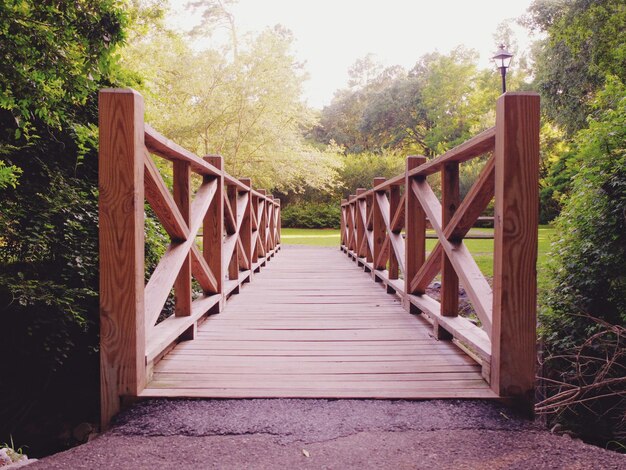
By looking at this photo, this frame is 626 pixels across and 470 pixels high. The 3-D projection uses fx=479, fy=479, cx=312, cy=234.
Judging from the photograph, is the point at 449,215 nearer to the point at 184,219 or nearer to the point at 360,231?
the point at 184,219

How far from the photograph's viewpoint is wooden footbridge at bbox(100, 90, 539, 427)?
201cm

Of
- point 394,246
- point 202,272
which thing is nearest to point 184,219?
point 202,272

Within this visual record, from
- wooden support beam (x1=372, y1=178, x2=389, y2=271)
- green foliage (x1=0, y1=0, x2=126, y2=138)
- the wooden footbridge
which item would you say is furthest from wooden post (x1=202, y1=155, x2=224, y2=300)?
wooden support beam (x1=372, y1=178, x2=389, y2=271)

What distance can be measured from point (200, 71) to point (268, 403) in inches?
585

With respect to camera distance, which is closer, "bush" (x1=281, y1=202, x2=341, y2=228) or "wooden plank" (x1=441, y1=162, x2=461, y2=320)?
"wooden plank" (x1=441, y1=162, x2=461, y2=320)

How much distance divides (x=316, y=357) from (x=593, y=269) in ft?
7.18

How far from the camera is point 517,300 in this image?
6.60 ft

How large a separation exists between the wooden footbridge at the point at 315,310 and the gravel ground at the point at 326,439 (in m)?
0.11

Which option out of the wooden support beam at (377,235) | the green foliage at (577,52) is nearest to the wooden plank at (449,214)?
the wooden support beam at (377,235)

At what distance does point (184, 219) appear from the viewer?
2949 millimetres

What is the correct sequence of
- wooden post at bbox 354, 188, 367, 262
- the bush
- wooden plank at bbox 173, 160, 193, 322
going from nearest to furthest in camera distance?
wooden plank at bbox 173, 160, 193, 322 < wooden post at bbox 354, 188, 367, 262 < the bush

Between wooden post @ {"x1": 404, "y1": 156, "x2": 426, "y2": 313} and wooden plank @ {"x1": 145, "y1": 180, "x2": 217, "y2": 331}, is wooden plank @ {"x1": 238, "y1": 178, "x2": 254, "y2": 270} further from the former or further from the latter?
wooden plank @ {"x1": 145, "y1": 180, "x2": 217, "y2": 331}

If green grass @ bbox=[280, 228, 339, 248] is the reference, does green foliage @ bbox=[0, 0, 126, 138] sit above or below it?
above

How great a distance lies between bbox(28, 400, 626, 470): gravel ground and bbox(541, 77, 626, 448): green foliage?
1.67 meters
